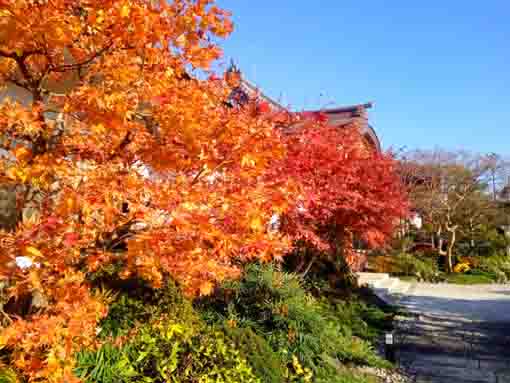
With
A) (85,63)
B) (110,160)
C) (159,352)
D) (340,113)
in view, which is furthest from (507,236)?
(85,63)

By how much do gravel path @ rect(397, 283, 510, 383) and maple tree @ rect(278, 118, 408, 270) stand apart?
226 centimetres

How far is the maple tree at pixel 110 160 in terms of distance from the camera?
3123 millimetres

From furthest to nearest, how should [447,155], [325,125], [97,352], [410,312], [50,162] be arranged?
[447,155] < [410,312] < [325,125] < [97,352] < [50,162]

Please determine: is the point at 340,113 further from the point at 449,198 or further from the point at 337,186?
the point at 337,186

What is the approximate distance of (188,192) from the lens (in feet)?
11.4

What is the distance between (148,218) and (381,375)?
4.92 m

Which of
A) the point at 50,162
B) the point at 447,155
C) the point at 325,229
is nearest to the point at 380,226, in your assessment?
the point at 325,229

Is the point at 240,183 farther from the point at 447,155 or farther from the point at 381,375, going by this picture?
the point at 447,155

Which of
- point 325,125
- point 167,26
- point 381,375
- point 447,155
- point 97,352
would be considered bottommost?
point 381,375

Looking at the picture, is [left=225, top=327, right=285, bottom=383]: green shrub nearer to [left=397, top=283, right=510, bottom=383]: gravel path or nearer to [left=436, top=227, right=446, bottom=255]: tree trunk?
[left=397, top=283, right=510, bottom=383]: gravel path

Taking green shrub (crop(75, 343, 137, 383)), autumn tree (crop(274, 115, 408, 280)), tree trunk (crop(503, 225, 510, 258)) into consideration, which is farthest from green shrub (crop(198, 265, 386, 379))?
tree trunk (crop(503, 225, 510, 258))

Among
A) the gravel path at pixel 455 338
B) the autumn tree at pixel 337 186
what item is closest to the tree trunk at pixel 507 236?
the gravel path at pixel 455 338

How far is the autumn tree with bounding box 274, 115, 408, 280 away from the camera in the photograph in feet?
25.3

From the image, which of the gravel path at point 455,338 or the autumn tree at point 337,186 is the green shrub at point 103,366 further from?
the gravel path at point 455,338
